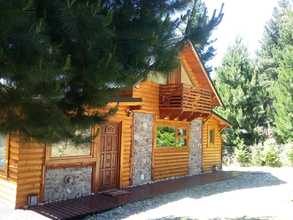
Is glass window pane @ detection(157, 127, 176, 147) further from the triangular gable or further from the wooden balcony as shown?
the triangular gable

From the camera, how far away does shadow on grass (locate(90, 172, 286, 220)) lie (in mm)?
8869

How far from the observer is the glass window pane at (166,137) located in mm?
13744

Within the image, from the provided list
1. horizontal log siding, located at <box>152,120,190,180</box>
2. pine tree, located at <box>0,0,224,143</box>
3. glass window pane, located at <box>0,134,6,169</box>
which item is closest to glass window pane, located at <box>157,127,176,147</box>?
horizontal log siding, located at <box>152,120,190,180</box>

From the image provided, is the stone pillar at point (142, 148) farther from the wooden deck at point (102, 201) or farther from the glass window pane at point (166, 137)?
the glass window pane at point (166, 137)

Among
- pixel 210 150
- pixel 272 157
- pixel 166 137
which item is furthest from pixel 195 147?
pixel 272 157

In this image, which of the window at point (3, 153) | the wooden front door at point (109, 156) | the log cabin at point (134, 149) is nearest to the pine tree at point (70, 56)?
the log cabin at point (134, 149)

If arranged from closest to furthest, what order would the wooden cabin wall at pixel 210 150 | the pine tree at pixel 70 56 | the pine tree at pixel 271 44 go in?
1. the pine tree at pixel 70 56
2. the wooden cabin wall at pixel 210 150
3. the pine tree at pixel 271 44

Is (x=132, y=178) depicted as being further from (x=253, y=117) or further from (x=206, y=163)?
(x=253, y=117)

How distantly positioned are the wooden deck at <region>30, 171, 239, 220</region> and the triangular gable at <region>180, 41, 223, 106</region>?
4.64 meters

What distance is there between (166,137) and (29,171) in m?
6.40

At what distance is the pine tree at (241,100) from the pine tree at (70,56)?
1727 cm

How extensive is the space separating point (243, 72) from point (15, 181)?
1768 cm

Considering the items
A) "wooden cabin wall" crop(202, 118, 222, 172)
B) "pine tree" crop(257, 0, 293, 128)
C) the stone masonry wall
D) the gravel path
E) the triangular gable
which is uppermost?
"pine tree" crop(257, 0, 293, 128)

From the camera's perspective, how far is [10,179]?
9000 mm
